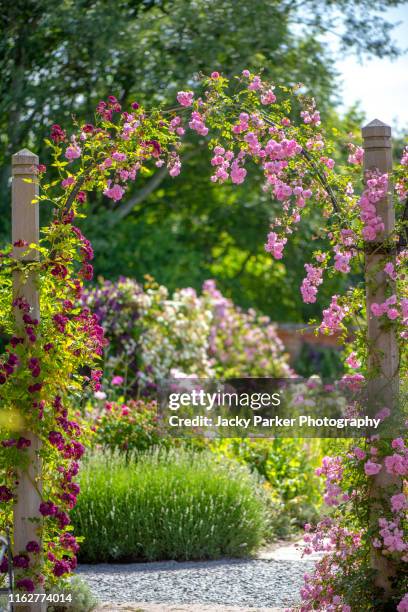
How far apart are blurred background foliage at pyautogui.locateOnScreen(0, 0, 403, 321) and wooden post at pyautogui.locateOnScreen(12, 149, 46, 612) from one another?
7.67 meters

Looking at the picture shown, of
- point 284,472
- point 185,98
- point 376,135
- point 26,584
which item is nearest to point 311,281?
point 376,135

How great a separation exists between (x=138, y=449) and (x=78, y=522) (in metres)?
1.29

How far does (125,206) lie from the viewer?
14.7 m

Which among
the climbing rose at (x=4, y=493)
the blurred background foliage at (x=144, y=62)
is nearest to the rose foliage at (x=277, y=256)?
the climbing rose at (x=4, y=493)

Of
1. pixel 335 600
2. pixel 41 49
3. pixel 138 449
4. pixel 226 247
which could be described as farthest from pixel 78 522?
pixel 226 247

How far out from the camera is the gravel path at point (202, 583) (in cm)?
453

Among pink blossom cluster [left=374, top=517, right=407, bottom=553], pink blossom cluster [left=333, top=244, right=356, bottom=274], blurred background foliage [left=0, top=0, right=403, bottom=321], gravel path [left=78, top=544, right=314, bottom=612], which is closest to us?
pink blossom cluster [left=374, top=517, right=407, bottom=553]

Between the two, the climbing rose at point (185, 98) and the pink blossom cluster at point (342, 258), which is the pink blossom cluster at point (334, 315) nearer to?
the pink blossom cluster at point (342, 258)

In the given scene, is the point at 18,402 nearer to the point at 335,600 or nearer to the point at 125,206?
the point at 335,600

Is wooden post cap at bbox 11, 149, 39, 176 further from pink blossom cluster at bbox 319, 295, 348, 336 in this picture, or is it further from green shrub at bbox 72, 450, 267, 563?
green shrub at bbox 72, 450, 267, 563

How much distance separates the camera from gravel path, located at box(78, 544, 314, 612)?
14.9ft

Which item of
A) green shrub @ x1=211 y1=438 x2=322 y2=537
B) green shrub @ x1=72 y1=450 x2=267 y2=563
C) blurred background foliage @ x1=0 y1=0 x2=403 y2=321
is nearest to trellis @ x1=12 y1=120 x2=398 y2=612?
green shrub @ x1=72 y1=450 x2=267 y2=563

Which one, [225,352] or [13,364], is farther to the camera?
[225,352]

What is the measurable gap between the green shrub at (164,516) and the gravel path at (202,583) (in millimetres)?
123
